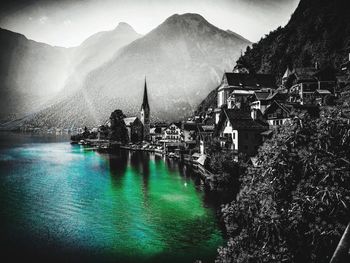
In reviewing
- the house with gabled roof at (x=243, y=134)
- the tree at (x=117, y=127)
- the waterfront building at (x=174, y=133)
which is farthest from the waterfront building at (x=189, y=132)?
the house with gabled roof at (x=243, y=134)

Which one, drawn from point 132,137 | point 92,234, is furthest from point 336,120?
point 132,137

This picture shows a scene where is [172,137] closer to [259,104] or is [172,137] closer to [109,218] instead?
[259,104]

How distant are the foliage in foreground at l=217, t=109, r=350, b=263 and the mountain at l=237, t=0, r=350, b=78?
73647 millimetres

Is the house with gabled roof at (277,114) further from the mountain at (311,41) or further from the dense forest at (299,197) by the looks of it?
the dense forest at (299,197)

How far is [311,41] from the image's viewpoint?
292 feet

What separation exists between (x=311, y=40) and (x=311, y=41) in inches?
25.1

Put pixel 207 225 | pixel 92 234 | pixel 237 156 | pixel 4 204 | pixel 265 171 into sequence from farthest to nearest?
1. pixel 237 156
2. pixel 4 204
3. pixel 207 225
4. pixel 92 234
5. pixel 265 171

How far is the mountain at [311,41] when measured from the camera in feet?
259

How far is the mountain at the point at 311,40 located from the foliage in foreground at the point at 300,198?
7365 centimetres

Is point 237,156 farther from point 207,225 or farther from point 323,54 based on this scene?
point 323,54

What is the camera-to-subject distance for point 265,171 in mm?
10461

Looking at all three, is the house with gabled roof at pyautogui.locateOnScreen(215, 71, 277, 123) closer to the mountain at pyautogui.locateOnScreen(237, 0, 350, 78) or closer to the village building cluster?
the village building cluster

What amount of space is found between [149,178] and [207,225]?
1018 inches

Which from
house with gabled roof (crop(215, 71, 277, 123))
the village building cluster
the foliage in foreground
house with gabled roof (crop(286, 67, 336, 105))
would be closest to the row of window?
the village building cluster
